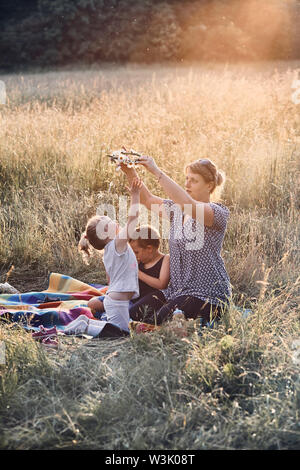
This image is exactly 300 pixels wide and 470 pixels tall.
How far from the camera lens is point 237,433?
2.22m

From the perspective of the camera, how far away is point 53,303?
380cm

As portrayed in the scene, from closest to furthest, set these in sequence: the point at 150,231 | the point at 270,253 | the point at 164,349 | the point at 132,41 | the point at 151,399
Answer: the point at 151,399
the point at 164,349
the point at 150,231
the point at 270,253
the point at 132,41

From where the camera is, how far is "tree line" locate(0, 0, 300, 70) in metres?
21.8

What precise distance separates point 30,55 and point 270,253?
22.5m

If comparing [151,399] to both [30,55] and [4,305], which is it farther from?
[30,55]

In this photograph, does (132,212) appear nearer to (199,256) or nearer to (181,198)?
(181,198)

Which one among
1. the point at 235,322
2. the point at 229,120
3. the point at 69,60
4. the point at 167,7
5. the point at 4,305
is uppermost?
the point at 167,7

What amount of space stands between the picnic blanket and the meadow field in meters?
0.26

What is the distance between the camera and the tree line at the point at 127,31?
21.8 m

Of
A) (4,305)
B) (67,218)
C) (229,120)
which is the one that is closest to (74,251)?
(67,218)

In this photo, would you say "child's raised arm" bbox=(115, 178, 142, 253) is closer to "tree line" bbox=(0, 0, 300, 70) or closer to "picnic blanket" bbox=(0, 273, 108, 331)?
"picnic blanket" bbox=(0, 273, 108, 331)

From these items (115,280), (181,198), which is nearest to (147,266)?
(115,280)

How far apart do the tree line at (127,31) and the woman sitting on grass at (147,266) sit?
18.7m

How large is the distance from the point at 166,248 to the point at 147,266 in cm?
67
